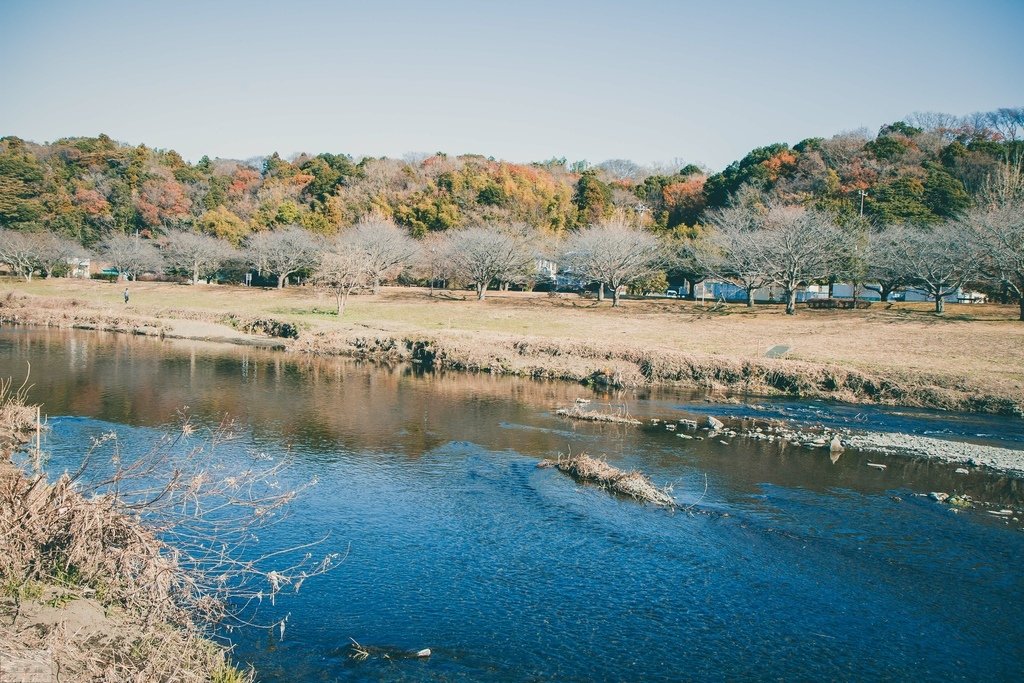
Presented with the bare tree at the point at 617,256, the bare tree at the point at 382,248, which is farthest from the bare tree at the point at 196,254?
the bare tree at the point at 617,256

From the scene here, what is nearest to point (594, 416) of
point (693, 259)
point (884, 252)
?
point (884, 252)

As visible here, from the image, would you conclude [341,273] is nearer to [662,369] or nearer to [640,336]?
[640,336]

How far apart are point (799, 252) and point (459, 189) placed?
1901 inches

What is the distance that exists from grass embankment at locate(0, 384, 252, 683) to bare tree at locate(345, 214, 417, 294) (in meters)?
57.9

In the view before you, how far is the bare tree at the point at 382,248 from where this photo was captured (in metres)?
68.0

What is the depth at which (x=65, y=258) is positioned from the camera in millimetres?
78812

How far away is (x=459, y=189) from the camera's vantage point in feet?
292

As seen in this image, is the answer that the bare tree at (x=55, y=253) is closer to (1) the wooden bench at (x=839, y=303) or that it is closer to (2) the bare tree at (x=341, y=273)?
(2) the bare tree at (x=341, y=273)

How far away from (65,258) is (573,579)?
282ft

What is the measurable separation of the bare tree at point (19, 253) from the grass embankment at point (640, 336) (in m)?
10.4

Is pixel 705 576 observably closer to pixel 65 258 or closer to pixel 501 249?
pixel 501 249

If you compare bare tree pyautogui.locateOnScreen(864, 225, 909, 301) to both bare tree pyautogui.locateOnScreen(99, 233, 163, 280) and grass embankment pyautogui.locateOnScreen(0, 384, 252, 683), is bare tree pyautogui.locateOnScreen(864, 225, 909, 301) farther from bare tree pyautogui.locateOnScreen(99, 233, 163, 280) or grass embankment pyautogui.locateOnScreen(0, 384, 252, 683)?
bare tree pyautogui.locateOnScreen(99, 233, 163, 280)

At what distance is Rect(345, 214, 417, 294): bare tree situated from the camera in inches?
2677

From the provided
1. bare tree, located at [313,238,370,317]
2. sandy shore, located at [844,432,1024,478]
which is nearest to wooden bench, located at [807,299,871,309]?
sandy shore, located at [844,432,1024,478]
